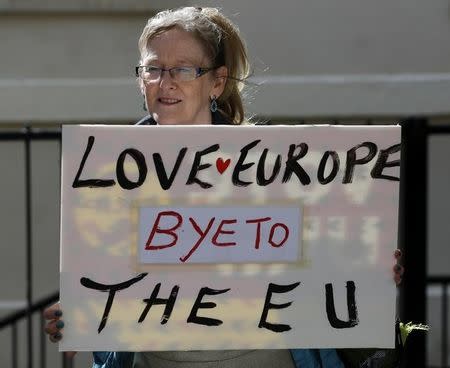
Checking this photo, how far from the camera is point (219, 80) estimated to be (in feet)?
10.2

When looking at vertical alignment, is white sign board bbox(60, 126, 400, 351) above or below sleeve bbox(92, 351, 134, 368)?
above

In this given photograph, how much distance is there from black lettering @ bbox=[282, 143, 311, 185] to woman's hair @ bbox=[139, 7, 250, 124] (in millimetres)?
362

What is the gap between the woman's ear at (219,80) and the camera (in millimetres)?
3072

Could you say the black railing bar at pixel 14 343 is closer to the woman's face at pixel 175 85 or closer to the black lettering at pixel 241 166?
the woman's face at pixel 175 85

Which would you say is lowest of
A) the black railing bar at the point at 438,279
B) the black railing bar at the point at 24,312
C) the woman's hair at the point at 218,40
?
the black railing bar at the point at 24,312

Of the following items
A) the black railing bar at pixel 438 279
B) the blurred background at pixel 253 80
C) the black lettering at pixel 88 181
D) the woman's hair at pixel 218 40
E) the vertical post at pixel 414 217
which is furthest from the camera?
the blurred background at pixel 253 80

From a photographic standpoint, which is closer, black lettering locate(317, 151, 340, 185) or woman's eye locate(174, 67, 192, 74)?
black lettering locate(317, 151, 340, 185)

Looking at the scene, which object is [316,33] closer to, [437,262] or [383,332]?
[437,262]

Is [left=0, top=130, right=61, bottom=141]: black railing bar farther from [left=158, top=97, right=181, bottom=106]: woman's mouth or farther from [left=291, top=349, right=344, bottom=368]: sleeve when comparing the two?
[left=291, top=349, right=344, bottom=368]: sleeve

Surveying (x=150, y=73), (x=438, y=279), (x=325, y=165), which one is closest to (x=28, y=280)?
(x=438, y=279)

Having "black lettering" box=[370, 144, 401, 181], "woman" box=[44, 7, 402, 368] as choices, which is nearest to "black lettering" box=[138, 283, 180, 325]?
"woman" box=[44, 7, 402, 368]

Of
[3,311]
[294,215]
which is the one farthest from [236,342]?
[3,311]

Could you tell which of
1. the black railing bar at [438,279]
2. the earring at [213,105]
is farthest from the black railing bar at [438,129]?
the earring at [213,105]

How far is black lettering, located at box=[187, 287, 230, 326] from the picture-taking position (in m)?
2.80
